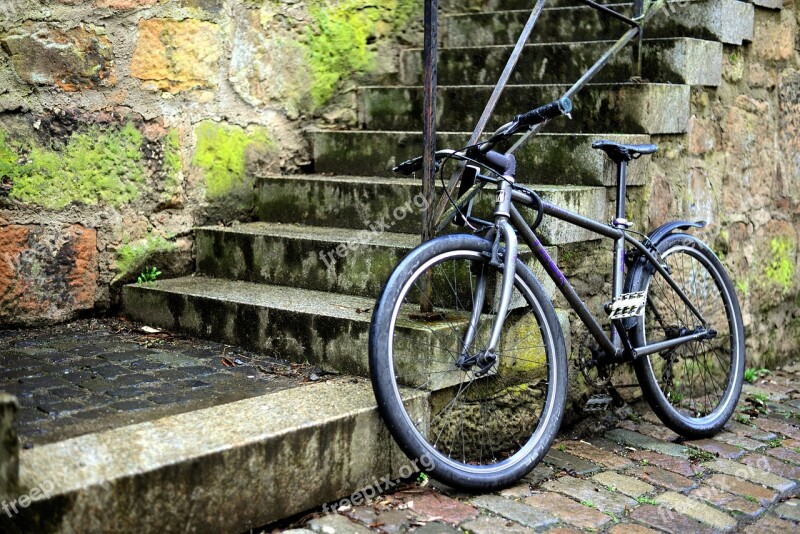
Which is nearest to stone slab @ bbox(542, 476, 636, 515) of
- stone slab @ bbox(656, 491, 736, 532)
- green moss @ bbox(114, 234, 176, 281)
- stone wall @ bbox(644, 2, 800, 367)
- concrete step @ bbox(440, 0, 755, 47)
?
stone slab @ bbox(656, 491, 736, 532)

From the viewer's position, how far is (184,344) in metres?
Answer: 3.69

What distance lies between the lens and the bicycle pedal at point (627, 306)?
349cm

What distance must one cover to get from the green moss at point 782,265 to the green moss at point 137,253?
3288 mm

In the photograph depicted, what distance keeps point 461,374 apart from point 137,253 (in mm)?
1754

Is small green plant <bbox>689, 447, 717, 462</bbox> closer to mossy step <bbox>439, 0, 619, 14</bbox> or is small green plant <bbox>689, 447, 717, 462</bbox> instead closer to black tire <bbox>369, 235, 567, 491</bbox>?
black tire <bbox>369, 235, 567, 491</bbox>

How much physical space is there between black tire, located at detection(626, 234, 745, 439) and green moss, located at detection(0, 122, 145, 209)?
2.24 metres

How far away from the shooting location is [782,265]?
517cm

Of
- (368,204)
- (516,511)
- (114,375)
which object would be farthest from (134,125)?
(516,511)

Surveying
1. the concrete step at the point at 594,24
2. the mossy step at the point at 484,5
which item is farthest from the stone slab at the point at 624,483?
the mossy step at the point at 484,5

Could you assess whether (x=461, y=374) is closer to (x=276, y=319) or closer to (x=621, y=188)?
(x=276, y=319)

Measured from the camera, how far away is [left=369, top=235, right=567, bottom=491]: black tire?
2729 millimetres

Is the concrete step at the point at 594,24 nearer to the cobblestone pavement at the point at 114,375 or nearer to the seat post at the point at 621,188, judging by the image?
the seat post at the point at 621,188

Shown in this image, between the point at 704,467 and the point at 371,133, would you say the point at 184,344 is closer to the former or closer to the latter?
the point at 371,133

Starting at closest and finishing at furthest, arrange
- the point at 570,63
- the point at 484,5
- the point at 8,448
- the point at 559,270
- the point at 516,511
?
the point at 8,448, the point at 516,511, the point at 559,270, the point at 570,63, the point at 484,5
